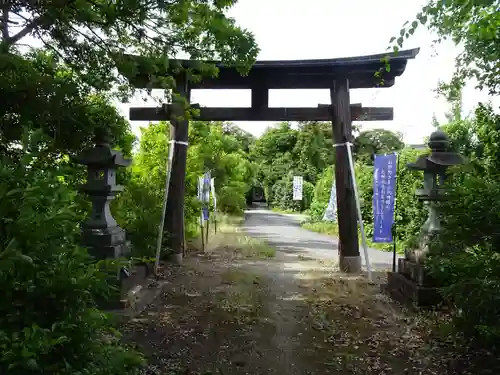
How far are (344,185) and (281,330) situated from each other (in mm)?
4119

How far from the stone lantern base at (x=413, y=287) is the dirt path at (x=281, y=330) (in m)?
0.22

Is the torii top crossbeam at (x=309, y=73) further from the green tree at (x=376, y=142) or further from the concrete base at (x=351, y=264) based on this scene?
the green tree at (x=376, y=142)

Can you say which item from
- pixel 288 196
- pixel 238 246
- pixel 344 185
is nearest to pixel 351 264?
pixel 344 185

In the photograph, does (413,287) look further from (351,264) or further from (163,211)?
(163,211)

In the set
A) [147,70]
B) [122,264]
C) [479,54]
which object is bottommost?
[122,264]

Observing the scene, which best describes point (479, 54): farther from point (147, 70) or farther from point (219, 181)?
point (219, 181)

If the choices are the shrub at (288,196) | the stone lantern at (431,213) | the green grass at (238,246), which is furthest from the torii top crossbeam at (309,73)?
the shrub at (288,196)

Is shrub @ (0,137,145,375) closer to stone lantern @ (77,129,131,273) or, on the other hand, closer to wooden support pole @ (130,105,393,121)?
stone lantern @ (77,129,131,273)

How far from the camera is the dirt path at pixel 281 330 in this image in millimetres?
4301

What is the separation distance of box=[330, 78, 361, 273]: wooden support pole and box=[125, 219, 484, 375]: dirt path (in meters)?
0.54

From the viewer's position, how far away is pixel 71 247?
2223 millimetres

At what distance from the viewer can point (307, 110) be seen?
9.03m

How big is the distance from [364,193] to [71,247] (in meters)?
15.3

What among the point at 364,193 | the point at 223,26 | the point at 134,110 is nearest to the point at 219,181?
the point at 364,193
